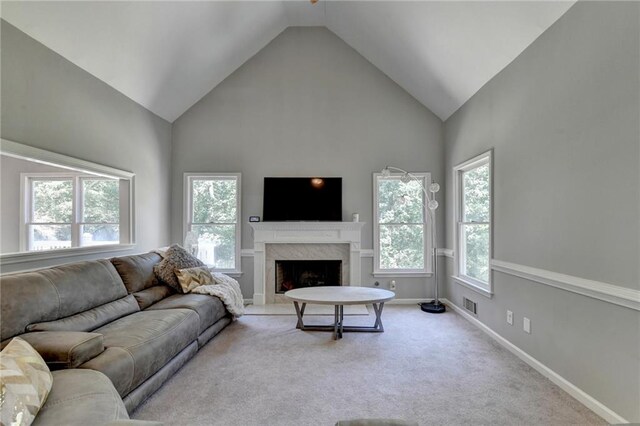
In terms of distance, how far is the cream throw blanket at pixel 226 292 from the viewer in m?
3.69

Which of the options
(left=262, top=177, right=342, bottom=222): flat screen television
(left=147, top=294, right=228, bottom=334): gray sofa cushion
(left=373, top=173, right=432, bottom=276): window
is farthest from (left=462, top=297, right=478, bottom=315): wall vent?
(left=147, top=294, right=228, bottom=334): gray sofa cushion

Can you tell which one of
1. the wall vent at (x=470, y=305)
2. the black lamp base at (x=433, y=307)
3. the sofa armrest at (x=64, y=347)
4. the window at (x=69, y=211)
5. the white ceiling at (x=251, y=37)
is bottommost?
the black lamp base at (x=433, y=307)

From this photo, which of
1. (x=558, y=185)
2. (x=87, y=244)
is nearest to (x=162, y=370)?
(x=87, y=244)

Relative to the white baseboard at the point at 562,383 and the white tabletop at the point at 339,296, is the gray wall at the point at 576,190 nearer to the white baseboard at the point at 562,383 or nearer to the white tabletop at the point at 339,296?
the white baseboard at the point at 562,383

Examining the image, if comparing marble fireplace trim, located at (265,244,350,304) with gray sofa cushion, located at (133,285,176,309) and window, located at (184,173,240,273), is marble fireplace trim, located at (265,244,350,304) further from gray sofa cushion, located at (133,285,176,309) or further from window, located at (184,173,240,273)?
gray sofa cushion, located at (133,285,176,309)

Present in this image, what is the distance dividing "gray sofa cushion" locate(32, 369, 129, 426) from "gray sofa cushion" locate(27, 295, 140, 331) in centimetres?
54

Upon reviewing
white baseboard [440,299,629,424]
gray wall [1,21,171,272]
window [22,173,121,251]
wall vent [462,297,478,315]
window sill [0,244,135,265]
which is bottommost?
white baseboard [440,299,629,424]

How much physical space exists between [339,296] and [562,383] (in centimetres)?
200

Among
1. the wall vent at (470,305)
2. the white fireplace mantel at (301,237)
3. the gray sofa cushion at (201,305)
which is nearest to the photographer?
the gray sofa cushion at (201,305)

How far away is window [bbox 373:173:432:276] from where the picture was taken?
506 centimetres

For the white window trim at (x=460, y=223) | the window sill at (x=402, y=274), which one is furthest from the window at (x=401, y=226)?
the white window trim at (x=460, y=223)

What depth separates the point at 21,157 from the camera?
260cm

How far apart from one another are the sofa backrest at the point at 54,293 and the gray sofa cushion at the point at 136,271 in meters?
0.15

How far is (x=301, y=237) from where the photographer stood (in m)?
4.92
